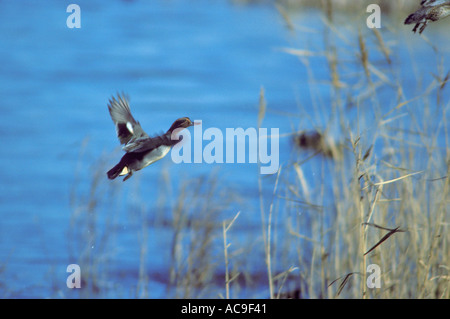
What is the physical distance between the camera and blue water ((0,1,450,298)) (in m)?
2.57

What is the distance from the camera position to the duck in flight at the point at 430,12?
0.80 meters

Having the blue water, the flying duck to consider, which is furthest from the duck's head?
the blue water

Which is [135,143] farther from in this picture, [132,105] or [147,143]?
[132,105]

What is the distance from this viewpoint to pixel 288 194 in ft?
6.53

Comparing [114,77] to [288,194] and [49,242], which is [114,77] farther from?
[288,194]

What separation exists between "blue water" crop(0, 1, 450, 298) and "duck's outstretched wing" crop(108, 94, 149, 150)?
99cm

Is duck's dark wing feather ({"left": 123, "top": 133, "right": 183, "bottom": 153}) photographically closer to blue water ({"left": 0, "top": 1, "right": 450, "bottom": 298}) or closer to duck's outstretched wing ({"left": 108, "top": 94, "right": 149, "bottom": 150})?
duck's outstretched wing ({"left": 108, "top": 94, "right": 149, "bottom": 150})

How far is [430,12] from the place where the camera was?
81 cm

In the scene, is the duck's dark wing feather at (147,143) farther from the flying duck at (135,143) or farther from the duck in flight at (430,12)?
the duck in flight at (430,12)

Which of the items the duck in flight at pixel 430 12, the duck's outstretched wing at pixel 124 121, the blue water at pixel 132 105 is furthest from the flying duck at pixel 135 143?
the blue water at pixel 132 105

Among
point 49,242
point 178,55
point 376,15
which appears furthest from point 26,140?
point 376,15

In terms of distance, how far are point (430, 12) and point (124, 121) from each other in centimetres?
40

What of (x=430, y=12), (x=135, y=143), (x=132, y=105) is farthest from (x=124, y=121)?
(x=132, y=105)
